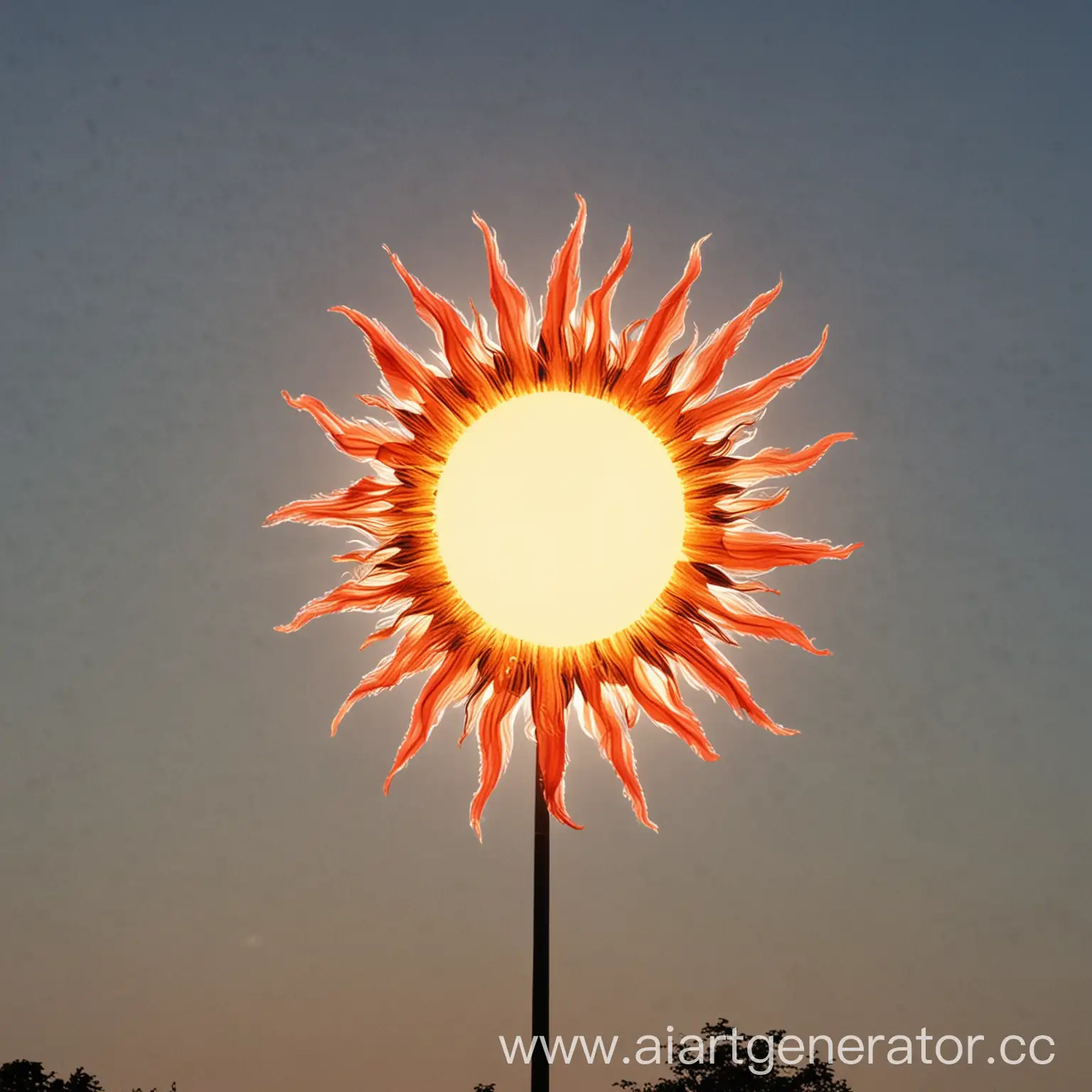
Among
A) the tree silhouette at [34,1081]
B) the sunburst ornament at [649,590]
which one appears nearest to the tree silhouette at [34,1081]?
the tree silhouette at [34,1081]

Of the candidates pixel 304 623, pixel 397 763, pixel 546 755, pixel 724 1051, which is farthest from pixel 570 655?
pixel 724 1051

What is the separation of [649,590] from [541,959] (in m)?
1.83

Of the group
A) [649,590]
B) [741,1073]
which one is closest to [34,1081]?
[741,1073]

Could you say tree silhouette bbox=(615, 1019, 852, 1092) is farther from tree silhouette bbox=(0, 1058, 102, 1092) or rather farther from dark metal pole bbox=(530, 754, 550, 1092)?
dark metal pole bbox=(530, 754, 550, 1092)

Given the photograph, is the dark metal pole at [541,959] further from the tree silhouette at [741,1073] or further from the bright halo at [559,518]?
the tree silhouette at [741,1073]

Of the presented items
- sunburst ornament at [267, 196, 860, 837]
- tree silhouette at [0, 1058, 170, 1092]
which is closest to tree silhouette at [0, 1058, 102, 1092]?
tree silhouette at [0, 1058, 170, 1092]

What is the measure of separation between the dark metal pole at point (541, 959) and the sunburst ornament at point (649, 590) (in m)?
0.15

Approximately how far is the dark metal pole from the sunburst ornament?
150 millimetres

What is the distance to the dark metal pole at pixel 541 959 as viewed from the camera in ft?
17.4

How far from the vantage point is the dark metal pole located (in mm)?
5297

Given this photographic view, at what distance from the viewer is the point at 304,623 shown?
616cm

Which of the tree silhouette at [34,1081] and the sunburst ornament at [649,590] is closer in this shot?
the sunburst ornament at [649,590]

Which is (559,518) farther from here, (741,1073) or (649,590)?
(741,1073)

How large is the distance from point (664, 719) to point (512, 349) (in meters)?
2.08
